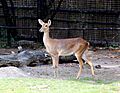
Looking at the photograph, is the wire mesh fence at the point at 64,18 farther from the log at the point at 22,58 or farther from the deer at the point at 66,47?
the deer at the point at 66,47

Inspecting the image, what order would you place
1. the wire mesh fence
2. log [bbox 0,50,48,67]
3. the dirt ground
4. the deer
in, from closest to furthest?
the dirt ground < the deer < log [bbox 0,50,48,67] < the wire mesh fence

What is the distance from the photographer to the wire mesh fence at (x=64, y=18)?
1938cm

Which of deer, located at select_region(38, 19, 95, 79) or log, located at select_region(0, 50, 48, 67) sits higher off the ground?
deer, located at select_region(38, 19, 95, 79)

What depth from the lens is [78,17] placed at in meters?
20.2

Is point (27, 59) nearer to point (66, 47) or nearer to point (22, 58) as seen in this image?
point (22, 58)

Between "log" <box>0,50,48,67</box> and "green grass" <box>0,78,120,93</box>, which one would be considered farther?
"log" <box>0,50,48,67</box>

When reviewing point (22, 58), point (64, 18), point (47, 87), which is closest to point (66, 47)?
point (22, 58)

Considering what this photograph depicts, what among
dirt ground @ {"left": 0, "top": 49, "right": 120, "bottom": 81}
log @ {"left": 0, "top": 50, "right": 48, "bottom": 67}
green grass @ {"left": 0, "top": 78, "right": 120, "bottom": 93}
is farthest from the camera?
log @ {"left": 0, "top": 50, "right": 48, "bottom": 67}

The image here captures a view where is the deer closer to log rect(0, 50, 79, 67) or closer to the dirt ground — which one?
the dirt ground

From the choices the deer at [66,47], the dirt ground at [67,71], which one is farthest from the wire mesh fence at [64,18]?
the deer at [66,47]

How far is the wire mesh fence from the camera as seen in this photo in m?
19.4

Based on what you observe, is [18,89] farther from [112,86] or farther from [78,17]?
[78,17]

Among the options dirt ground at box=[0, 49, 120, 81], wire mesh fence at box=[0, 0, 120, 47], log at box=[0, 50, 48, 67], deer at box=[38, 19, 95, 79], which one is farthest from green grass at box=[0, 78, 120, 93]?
wire mesh fence at box=[0, 0, 120, 47]

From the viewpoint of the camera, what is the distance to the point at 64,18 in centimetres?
2022
